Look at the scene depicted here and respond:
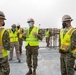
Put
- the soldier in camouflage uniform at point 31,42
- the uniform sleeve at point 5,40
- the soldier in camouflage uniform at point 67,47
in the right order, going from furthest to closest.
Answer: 1. the soldier in camouflage uniform at point 31,42
2. the soldier in camouflage uniform at point 67,47
3. the uniform sleeve at point 5,40

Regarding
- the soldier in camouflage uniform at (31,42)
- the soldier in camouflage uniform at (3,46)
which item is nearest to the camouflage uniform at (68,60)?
the soldier in camouflage uniform at (3,46)

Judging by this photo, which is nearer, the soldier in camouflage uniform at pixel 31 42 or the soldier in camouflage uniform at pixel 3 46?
the soldier in camouflage uniform at pixel 3 46

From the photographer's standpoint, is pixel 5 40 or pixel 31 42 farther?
pixel 31 42

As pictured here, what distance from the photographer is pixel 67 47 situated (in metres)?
5.64

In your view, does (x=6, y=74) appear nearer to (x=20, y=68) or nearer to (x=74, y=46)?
(x=74, y=46)

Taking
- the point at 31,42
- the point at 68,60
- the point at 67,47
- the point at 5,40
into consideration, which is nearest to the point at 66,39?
the point at 67,47

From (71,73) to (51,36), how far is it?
14.6m

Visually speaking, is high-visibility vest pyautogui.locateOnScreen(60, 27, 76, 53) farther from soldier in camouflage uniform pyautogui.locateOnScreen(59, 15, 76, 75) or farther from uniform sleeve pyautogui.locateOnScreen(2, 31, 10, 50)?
uniform sleeve pyautogui.locateOnScreen(2, 31, 10, 50)

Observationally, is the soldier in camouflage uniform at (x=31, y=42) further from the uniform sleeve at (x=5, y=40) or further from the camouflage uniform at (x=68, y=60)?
the uniform sleeve at (x=5, y=40)

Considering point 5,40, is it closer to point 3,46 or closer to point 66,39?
point 3,46

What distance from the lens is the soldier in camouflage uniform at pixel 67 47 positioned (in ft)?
18.2

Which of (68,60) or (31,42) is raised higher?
(31,42)

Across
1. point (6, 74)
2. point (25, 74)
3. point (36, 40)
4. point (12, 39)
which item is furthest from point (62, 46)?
point (12, 39)

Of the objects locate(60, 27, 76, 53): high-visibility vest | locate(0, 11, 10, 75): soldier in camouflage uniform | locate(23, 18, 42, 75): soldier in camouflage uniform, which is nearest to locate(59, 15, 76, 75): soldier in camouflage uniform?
locate(60, 27, 76, 53): high-visibility vest
